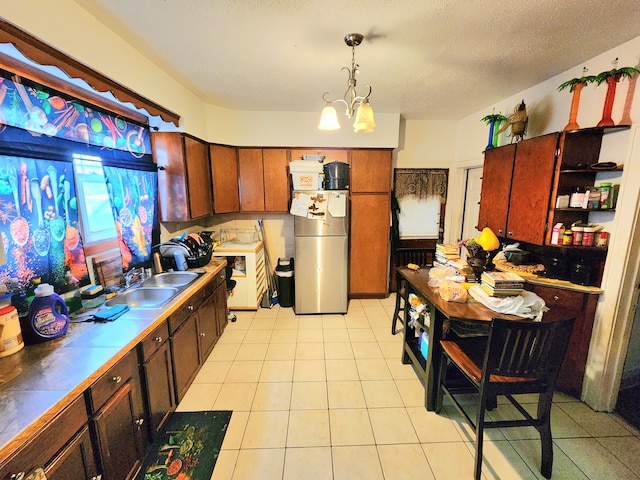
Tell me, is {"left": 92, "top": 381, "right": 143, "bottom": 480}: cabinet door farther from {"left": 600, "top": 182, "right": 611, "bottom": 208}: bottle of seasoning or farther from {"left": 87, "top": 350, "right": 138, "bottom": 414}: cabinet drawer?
{"left": 600, "top": 182, "right": 611, "bottom": 208}: bottle of seasoning

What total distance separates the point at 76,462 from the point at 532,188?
3259 mm

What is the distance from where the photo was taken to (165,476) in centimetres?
153

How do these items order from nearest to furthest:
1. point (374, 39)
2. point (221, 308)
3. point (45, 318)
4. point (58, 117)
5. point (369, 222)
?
point (45, 318) < point (58, 117) < point (374, 39) < point (221, 308) < point (369, 222)

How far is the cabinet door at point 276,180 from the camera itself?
11.6ft

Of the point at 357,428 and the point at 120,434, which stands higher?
the point at 120,434

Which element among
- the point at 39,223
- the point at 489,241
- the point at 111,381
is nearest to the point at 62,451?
the point at 111,381

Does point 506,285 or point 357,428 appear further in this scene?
point 357,428

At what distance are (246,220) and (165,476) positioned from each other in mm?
2891

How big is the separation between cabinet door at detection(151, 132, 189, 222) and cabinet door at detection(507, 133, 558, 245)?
3135 mm

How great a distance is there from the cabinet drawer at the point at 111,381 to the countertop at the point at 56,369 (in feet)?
0.14

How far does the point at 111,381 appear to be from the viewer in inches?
49.9

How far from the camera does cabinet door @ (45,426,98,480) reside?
38.6 inches

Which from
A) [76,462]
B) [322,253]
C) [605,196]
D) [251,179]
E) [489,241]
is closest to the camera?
[76,462]

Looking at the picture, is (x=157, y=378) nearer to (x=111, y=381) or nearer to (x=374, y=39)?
(x=111, y=381)
